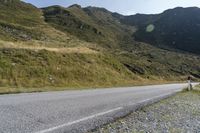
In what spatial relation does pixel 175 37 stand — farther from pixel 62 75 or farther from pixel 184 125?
pixel 184 125

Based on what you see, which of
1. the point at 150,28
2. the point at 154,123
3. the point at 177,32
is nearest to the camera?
the point at 154,123

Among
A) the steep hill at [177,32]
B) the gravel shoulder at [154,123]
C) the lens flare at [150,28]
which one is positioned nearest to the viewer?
the gravel shoulder at [154,123]

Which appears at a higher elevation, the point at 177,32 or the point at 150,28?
the point at 150,28

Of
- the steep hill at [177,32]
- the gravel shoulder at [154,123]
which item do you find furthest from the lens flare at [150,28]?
the gravel shoulder at [154,123]

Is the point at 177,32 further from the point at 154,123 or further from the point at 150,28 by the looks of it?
the point at 154,123

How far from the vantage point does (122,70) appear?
50344mm

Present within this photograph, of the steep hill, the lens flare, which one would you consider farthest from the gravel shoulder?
the lens flare

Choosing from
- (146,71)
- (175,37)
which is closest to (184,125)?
(146,71)

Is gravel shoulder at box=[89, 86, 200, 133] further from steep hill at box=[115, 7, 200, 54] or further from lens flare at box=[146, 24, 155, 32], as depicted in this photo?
lens flare at box=[146, 24, 155, 32]

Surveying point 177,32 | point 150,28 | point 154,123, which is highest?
point 150,28

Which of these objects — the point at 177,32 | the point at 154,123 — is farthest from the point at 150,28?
the point at 154,123

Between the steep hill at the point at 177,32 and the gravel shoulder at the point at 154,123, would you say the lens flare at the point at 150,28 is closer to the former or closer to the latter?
the steep hill at the point at 177,32

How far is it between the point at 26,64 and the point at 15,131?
92.7 feet

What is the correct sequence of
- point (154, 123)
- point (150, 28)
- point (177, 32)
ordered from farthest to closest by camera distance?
point (150, 28)
point (177, 32)
point (154, 123)
